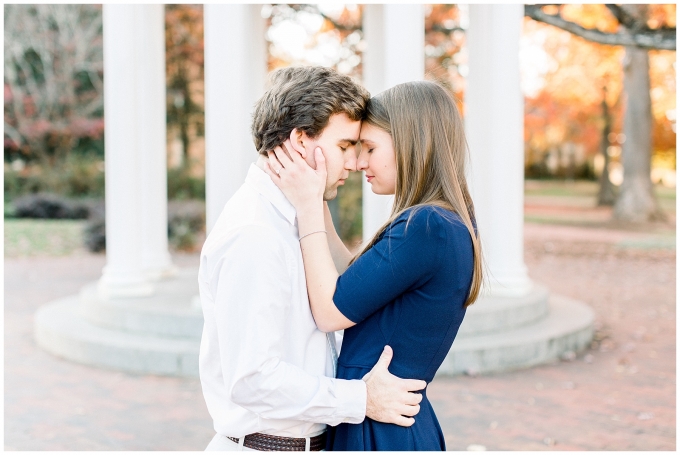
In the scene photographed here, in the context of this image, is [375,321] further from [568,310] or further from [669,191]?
[669,191]

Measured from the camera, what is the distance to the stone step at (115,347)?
7434mm

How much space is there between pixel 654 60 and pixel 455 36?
12.3 m

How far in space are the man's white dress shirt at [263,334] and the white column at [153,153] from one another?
8.37 metres

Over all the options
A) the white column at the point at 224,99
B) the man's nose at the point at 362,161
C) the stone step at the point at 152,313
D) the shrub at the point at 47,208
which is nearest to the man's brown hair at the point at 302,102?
the man's nose at the point at 362,161

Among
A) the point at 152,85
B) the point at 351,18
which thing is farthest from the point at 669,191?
the point at 152,85

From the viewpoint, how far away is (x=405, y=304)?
7.89ft

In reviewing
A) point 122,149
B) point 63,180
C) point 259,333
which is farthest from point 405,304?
point 63,180

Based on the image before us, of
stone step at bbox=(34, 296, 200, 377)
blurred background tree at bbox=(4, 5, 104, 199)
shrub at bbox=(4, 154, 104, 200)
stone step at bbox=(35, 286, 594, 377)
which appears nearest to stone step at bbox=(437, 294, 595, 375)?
stone step at bbox=(35, 286, 594, 377)

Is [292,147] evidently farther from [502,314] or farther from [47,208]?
[47,208]

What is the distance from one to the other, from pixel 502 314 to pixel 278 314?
641cm

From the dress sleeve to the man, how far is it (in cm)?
17

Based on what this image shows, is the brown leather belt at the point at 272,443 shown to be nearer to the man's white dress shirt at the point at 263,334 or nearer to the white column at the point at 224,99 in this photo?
the man's white dress shirt at the point at 263,334

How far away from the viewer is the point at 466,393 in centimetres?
688

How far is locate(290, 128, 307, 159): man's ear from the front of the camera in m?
2.39
